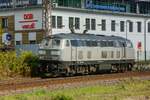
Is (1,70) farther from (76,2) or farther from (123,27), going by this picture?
(123,27)

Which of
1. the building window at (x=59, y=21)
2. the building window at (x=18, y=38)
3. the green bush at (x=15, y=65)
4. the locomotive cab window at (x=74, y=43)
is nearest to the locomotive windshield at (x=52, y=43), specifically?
the locomotive cab window at (x=74, y=43)

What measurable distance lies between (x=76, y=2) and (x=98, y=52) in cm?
3712

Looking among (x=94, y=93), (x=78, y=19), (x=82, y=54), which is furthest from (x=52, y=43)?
(x=78, y=19)

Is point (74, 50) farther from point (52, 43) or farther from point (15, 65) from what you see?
point (15, 65)

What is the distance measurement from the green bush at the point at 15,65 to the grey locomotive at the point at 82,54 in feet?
3.42

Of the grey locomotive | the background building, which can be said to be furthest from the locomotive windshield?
the background building

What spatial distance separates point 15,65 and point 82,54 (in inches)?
190

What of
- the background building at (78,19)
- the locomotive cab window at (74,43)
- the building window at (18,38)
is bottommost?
the building window at (18,38)

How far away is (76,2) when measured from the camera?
74.9 meters

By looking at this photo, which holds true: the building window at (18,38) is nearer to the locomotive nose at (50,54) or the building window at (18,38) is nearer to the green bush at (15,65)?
the green bush at (15,65)

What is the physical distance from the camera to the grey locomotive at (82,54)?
34500mm

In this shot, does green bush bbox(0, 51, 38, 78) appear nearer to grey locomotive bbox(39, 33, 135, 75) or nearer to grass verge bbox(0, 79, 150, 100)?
grey locomotive bbox(39, 33, 135, 75)

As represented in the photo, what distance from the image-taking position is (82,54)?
36.5 metres

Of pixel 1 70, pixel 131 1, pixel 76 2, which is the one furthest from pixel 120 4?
pixel 1 70
